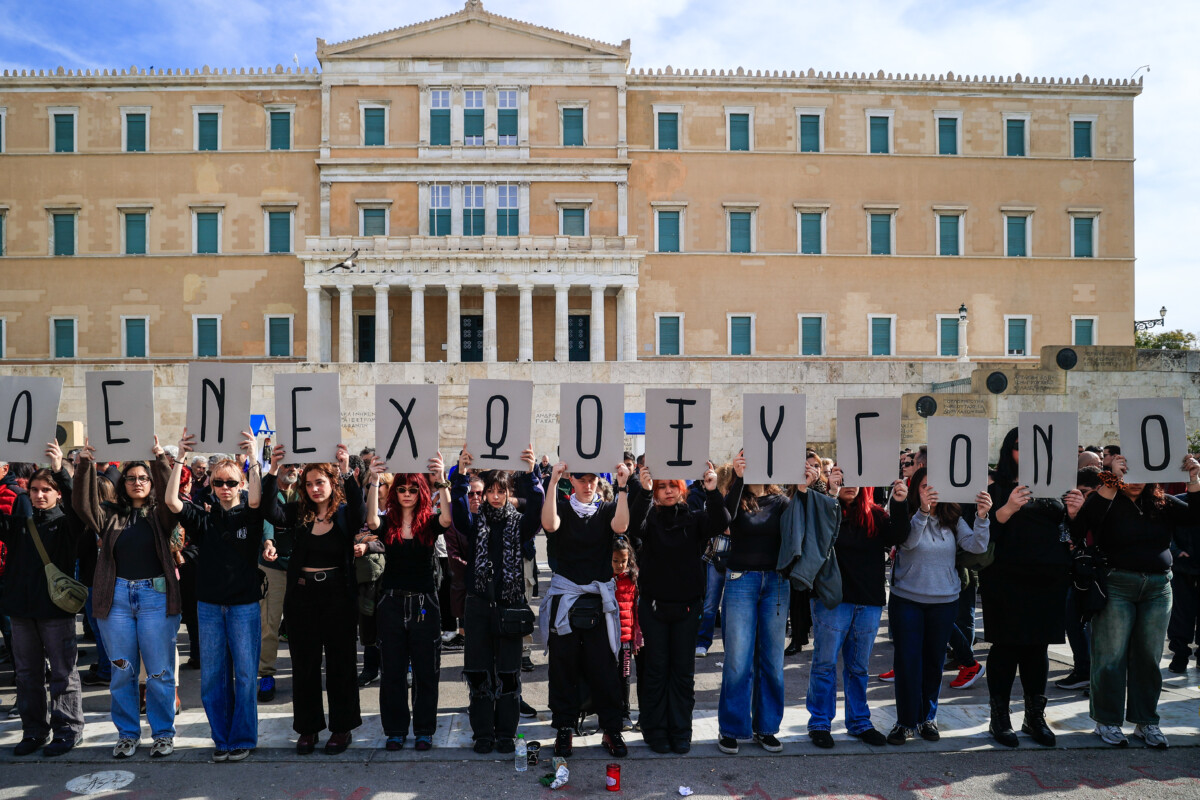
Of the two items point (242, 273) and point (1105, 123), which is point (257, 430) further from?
point (1105, 123)

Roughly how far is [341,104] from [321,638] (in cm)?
3095

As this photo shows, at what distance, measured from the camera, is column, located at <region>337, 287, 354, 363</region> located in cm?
3069

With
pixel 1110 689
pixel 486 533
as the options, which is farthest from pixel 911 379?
pixel 486 533

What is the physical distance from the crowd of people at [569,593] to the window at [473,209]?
90.2 feet

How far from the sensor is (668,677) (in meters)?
5.65

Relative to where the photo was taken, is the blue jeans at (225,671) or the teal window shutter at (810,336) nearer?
the blue jeans at (225,671)

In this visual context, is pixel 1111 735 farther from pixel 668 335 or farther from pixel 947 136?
pixel 947 136

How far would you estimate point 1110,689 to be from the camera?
225 inches

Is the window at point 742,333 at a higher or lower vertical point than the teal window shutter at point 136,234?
lower

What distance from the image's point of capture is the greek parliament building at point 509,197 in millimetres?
32469

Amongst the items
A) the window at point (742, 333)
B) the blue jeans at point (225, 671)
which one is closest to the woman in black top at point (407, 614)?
the blue jeans at point (225, 671)

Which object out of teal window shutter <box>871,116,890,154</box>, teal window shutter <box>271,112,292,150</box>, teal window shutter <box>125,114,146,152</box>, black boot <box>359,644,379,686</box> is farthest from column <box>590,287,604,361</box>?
black boot <box>359,644,379,686</box>

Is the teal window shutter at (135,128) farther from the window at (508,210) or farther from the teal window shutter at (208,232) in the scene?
the window at (508,210)

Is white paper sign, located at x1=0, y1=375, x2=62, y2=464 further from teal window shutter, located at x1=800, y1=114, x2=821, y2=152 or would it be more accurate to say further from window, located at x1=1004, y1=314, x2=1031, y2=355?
window, located at x1=1004, y1=314, x2=1031, y2=355
